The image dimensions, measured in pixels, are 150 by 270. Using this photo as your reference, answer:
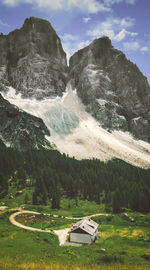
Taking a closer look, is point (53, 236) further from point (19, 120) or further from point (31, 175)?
point (19, 120)

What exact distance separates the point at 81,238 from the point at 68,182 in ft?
190

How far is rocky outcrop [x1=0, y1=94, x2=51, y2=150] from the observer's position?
16275cm

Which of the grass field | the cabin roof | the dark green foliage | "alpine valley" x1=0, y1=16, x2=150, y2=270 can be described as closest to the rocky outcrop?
"alpine valley" x1=0, y1=16, x2=150, y2=270

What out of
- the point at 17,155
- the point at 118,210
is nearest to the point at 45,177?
the point at 17,155

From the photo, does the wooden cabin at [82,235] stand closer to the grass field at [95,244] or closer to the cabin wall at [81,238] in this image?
the cabin wall at [81,238]

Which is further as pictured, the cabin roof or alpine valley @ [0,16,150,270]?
the cabin roof

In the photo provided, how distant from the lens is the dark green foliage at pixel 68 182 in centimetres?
7725

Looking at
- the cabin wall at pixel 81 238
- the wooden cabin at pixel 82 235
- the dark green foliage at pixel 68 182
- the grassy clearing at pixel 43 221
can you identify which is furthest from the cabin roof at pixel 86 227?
the dark green foliage at pixel 68 182

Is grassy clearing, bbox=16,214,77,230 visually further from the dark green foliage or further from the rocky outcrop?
the rocky outcrop

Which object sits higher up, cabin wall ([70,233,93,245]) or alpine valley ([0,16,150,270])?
alpine valley ([0,16,150,270])

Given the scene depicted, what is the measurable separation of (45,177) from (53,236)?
54878 millimetres

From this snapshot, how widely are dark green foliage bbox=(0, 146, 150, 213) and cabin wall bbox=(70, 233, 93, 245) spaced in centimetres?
3427

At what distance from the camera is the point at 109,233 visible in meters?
47.0

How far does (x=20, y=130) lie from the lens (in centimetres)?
17075
